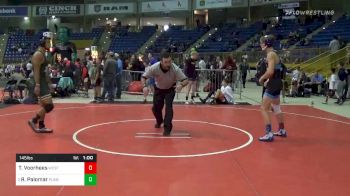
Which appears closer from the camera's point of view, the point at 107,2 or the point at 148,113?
the point at 148,113

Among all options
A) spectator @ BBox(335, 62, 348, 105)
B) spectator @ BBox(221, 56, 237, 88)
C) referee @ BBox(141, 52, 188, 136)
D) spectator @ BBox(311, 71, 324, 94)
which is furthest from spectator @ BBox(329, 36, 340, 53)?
referee @ BBox(141, 52, 188, 136)

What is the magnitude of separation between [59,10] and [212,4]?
16.0 meters

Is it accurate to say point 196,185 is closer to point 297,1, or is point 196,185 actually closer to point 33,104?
point 33,104

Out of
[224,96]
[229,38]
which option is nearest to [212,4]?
[229,38]

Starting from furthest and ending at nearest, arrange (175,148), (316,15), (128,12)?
(128,12) → (316,15) → (175,148)

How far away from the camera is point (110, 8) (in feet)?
140

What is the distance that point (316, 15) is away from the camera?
105ft

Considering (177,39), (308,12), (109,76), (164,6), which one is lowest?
(109,76)

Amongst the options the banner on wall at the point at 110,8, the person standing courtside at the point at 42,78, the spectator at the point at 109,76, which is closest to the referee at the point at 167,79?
the person standing courtside at the point at 42,78

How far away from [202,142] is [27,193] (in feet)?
11.9

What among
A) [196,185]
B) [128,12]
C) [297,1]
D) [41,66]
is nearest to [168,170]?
[196,185]

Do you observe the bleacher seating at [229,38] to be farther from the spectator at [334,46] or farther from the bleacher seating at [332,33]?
the spectator at [334,46]
